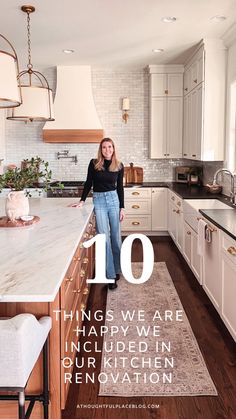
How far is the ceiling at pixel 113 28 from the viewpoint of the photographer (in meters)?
3.90

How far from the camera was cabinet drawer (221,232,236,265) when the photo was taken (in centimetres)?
283

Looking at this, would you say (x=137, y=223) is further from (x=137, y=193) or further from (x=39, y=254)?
(x=39, y=254)

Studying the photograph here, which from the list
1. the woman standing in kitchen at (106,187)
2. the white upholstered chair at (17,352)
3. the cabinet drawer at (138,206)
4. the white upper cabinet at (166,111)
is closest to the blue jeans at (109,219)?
the woman standing in kitchen at (106,187)

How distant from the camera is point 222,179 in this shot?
212 inches

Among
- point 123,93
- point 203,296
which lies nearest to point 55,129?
point 123,93

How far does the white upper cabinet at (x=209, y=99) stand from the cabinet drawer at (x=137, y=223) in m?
1.44

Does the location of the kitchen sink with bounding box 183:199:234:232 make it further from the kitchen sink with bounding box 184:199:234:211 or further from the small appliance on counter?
the small appliance on counter

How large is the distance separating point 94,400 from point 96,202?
6.82 ft

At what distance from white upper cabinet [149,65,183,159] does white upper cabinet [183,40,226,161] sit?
0.87 m

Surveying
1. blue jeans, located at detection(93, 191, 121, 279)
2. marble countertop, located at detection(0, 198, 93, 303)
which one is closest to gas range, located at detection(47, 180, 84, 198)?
blue jeans, located at detection(93, 191, 121, 279)

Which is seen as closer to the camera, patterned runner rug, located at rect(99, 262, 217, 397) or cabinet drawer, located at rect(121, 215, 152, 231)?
patterned runner rug, located at rect(99, 262, 217, 397)

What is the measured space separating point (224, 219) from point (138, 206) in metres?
3.23

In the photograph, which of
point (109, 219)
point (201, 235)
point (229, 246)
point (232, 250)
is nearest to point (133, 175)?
point (109, 219)

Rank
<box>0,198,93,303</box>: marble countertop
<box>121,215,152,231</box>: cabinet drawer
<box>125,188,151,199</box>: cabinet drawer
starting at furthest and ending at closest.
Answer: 1. <box>121,215,152,231</box>: cabinet drawer
2. <box>125,188,151,199</box>: cabinet drawer
3. <box>0,198,93,303</box>: marble countertop
